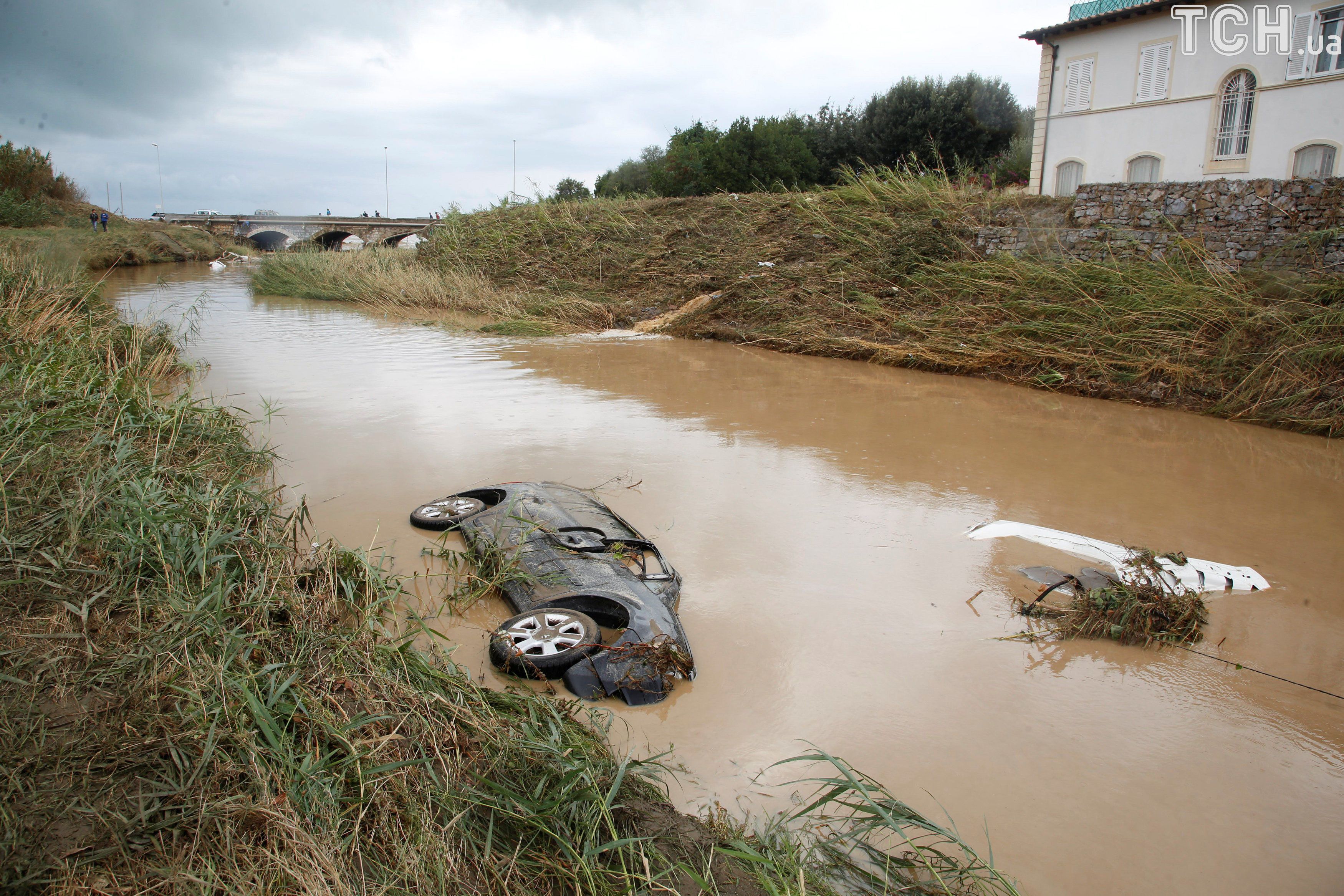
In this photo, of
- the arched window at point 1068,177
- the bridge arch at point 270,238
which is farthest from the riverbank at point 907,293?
the bridge arch at point 270,238

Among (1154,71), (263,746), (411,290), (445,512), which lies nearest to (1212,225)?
(445,512)

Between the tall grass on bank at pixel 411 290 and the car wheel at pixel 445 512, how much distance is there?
376 inches

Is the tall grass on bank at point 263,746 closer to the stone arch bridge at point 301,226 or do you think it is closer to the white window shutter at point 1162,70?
the white window shutter at point 1162,70

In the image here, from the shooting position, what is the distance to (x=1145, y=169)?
21969mm

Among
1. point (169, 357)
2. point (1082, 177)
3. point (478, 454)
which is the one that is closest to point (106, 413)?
point (478, 454)

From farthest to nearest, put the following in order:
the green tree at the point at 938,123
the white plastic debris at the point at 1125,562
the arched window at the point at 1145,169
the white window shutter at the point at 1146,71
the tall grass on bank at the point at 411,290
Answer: the green tree at the point at 938,123 → the arched window at the point at 1145,169 → the white window shutter at the point at 1146,71 → the tall grass on bank at the point at 411,290 → the white plastic debris at the point at 1125,562

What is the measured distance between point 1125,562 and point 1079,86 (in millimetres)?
24027

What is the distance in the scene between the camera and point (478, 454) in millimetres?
5918

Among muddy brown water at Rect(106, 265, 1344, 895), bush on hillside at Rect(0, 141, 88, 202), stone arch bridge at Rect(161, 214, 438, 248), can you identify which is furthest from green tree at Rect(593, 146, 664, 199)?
muddy brown water at Rect(106, 265, 1344, 895)

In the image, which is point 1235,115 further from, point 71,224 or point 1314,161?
point 71,224

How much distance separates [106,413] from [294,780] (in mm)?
3466

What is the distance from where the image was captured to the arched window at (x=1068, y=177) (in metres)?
23.1

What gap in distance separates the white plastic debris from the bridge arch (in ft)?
193

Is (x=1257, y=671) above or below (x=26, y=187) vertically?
below
